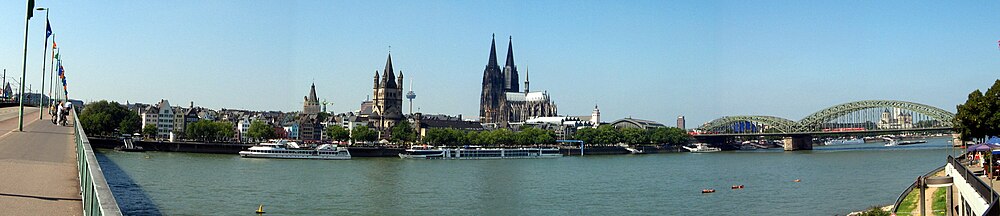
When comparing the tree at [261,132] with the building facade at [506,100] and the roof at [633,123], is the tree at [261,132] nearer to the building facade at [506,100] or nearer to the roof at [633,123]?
the building facade at [506,100]

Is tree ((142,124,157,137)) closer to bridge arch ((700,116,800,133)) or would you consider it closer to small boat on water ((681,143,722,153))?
small boat on water ((681,143,722,153))

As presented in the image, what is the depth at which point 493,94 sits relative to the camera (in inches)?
5541

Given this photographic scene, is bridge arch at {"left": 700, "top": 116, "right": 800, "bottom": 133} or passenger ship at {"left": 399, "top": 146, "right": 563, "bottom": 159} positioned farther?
bridge arch at {"left": 700, "top": 116, "right": 800, "bottom": 133}

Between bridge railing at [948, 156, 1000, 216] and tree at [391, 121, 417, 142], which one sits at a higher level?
tree at [391, 121, 417, 142]

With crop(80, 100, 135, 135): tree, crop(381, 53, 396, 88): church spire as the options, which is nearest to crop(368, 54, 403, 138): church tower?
crop(381, 53, 396, 88): church spire

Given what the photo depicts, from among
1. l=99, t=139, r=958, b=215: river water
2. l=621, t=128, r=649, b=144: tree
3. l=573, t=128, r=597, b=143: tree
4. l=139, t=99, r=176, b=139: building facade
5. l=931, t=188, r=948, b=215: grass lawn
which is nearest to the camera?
l=931, t=188, r=948, b=215: grass lawn

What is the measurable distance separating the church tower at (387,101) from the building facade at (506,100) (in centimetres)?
3460

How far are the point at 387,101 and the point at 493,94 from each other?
4089 centimetres

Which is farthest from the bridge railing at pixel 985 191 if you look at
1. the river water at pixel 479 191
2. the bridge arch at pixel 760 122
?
the bridge arch at pixel 760 122

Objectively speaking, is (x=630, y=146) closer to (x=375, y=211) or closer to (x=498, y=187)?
(x=498, y=187)

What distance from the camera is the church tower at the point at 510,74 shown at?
144 meters

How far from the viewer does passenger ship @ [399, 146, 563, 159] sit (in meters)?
62.5

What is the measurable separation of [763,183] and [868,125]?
72.9 metres

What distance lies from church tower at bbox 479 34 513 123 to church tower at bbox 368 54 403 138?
35130 mm
